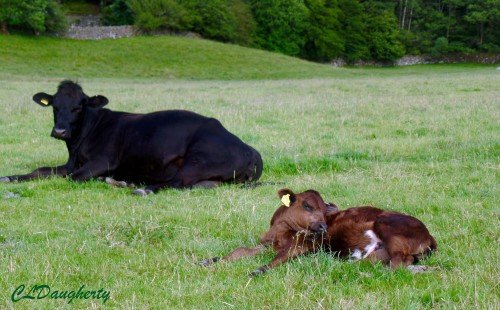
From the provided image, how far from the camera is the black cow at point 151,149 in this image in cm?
871

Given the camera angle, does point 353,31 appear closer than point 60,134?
No

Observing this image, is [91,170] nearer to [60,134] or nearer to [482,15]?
[60,134]

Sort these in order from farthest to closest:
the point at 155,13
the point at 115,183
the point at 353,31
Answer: the point at 353,31, the point at 155,13, the point at 115,183

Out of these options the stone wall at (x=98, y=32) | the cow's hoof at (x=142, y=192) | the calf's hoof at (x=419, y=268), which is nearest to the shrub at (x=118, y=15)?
the stone wall at (x=98, y=32)

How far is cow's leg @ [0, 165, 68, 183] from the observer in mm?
8945

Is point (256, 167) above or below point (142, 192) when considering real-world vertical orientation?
above

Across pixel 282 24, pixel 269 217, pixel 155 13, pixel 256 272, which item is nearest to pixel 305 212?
pixel 256 272

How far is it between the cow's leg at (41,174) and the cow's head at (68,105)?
0.51 m

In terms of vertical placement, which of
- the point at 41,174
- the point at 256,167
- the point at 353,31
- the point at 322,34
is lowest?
the point at 322,34

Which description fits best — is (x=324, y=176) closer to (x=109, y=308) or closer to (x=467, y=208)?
(x=467, y=208)

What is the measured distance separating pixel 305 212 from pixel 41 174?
5.55 m

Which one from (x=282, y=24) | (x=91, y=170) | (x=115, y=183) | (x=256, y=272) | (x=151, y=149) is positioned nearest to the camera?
(x=256, y=272)

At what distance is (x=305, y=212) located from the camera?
16.6 feet

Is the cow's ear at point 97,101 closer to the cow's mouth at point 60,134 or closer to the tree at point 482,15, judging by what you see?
the cow's mouth at point 60,134
